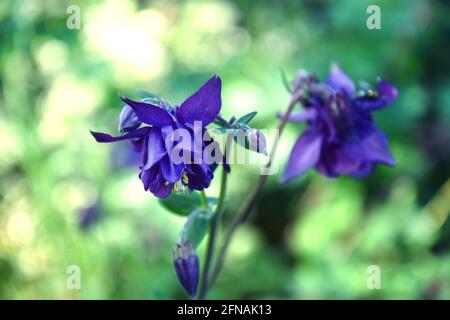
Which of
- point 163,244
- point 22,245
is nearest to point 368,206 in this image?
point 163,244

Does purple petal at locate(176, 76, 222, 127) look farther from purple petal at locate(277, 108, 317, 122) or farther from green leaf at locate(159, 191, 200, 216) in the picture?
purple petal at locate(277, 108, 317, 122)

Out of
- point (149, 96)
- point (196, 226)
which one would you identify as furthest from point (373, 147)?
point (149, 96)

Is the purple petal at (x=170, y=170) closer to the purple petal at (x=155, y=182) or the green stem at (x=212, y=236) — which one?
the purple petal at (x=155, y=182)

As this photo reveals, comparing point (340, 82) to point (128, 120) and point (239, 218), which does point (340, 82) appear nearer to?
point (239, 218)

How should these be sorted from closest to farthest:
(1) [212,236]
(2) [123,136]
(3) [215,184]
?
A: (2) [123,136]
(1) [212,236]
(3) [215,184]

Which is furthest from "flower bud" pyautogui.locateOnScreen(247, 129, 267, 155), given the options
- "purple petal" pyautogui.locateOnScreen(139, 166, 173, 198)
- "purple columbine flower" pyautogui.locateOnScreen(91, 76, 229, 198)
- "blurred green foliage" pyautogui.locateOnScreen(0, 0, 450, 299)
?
"blurred green foliage" pyautogui.locateOnScreen(0, 0, 450, 299)
